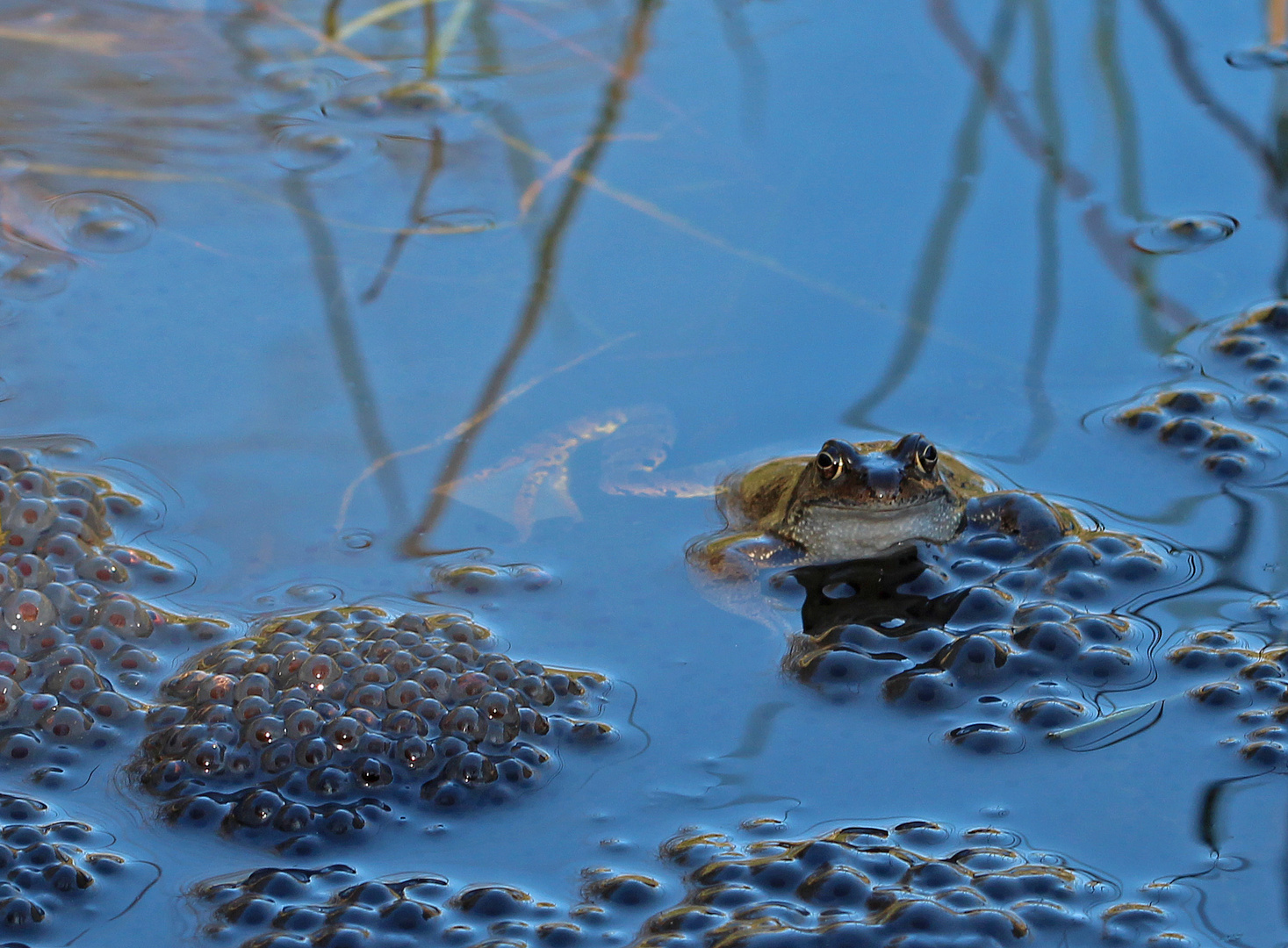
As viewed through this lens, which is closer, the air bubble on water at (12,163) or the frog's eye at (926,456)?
the frog's eye at (926,456)

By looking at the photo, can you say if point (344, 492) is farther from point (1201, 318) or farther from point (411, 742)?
point (1201, 318)

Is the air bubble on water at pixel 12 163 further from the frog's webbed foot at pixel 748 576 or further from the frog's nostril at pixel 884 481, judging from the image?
the frog's nostril at pixel 884 481

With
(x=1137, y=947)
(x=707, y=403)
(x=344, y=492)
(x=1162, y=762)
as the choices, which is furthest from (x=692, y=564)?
(x=1137, y=947)

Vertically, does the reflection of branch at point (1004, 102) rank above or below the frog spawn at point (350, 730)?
above

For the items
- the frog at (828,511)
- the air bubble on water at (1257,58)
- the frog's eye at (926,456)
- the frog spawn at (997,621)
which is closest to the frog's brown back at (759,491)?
the frog at (828,511)

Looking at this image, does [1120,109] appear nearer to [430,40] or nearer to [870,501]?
[870,501]

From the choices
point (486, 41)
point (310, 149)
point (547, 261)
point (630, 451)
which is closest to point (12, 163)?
point (310, 149)
